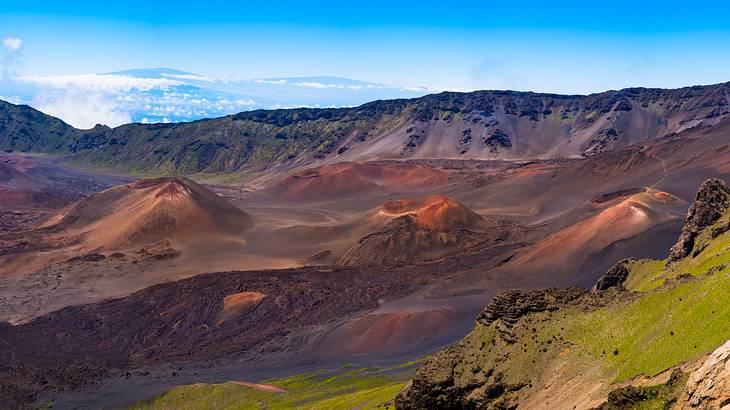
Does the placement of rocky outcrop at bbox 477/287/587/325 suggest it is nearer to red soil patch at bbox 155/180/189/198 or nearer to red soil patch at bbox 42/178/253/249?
red soil patch at bbox 42/178/253/249

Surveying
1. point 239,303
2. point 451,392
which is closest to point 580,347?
point 451,392

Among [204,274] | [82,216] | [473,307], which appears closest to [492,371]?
[473,307]

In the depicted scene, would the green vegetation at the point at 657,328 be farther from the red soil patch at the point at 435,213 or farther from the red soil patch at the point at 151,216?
the red soil patch at the point at 151,216

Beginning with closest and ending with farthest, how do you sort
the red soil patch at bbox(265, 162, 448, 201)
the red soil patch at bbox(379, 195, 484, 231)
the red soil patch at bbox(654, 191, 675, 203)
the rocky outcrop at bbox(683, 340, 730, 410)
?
the rocky outcrop at bbox(683, 340, 730, 410) → the red soil patch at bbox(654, 191, 675, 203) → the red soil patch at bbox(379, 195, 484, 231) → the red soil patch at bbox(265, 162, 448, 201)

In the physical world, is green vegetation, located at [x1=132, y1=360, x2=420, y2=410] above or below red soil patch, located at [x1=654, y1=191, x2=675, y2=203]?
below

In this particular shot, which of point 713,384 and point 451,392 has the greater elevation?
point 713,384

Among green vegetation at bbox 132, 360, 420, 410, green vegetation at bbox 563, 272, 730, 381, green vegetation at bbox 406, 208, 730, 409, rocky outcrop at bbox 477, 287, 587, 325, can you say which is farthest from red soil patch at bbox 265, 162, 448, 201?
green vegetation at bbox 563, 272, 730, 381

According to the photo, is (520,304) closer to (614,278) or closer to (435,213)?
(614,278)
